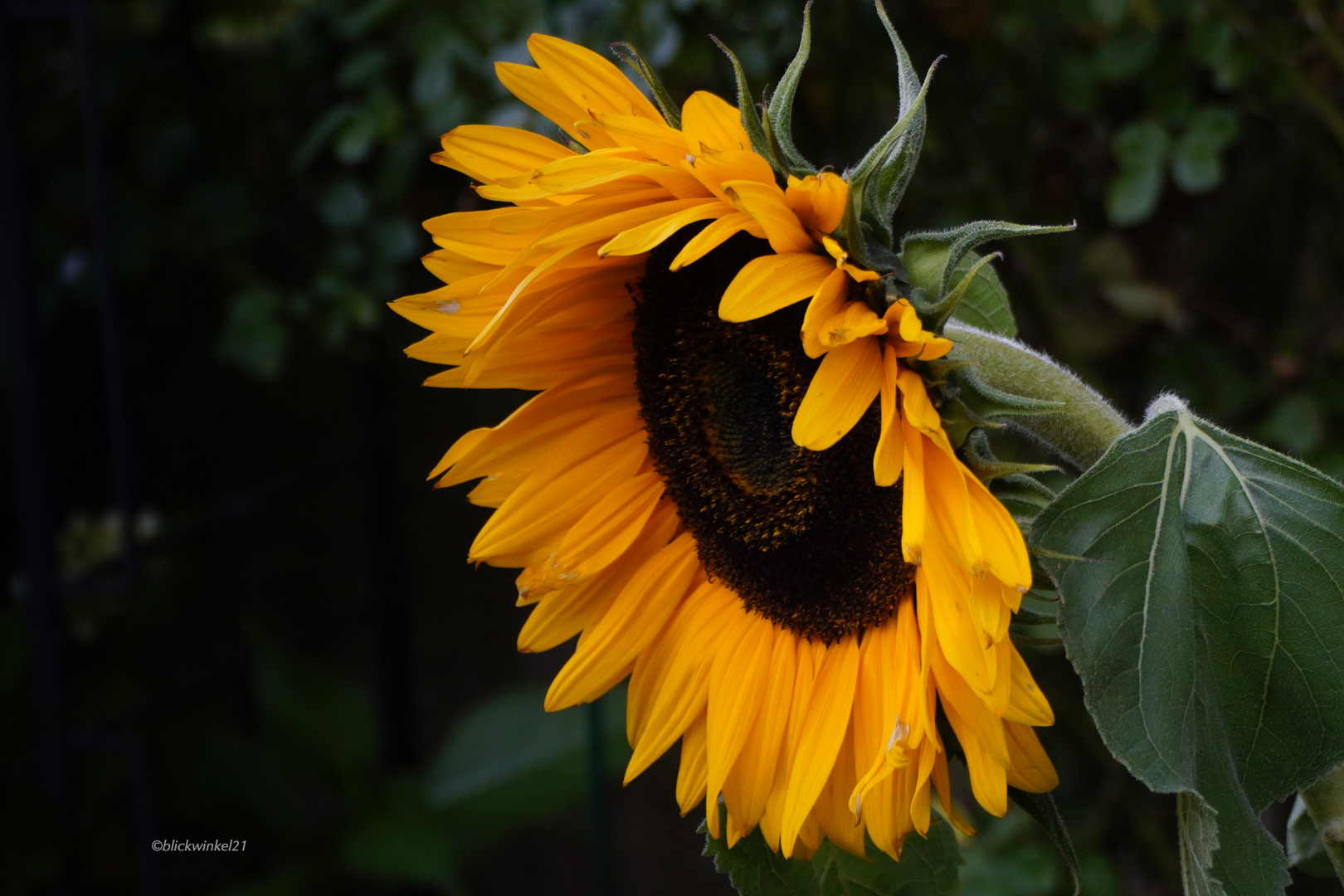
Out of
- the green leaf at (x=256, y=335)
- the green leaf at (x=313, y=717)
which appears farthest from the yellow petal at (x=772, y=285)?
the green leaf at (x=313, y=717)

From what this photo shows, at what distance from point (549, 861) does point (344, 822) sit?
443mm

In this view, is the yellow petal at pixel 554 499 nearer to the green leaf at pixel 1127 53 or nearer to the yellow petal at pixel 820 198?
the yellow petal at pixel 820 198

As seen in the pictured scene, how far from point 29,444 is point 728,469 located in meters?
0.95

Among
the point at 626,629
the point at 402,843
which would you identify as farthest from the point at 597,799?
the point at 626,629

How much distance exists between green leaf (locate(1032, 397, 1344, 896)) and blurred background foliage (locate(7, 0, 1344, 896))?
0.47 metres

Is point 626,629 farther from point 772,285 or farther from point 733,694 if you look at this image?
point 772,285

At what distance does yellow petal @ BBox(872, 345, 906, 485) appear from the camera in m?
0.31

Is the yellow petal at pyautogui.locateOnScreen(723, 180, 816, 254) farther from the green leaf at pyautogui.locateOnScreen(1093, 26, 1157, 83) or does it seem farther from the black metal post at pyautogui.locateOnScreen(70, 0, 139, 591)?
the black metal post at pyautogui.locateOnScreen(70, 0, 139, 591)

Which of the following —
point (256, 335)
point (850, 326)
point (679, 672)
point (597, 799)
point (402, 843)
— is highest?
point (256, 335)

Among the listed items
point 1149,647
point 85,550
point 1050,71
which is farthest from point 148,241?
point 1149,647

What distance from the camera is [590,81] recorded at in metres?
0.37

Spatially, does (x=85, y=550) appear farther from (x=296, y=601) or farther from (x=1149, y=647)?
(x=1149, y=647)

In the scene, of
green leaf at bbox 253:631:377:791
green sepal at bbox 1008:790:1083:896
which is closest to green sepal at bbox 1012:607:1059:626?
green sepal at bbox 1008:790:1083:896

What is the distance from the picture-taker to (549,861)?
5.83 ft
